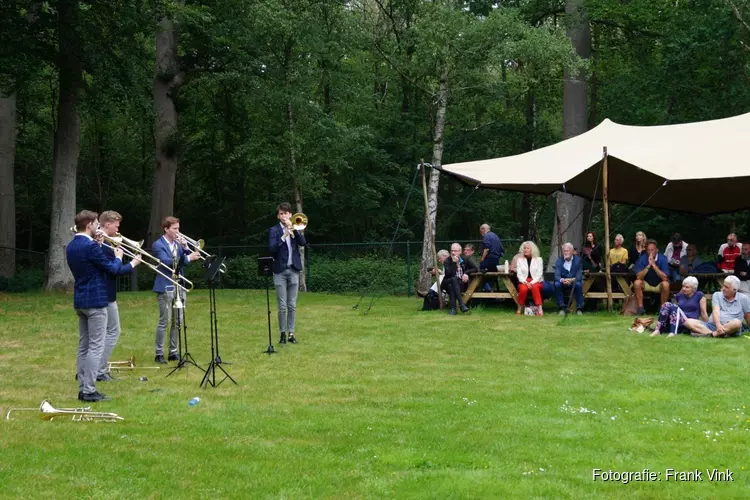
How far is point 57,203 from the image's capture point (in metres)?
20.4

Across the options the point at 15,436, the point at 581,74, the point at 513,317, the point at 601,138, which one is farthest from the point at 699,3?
the point at 15,436

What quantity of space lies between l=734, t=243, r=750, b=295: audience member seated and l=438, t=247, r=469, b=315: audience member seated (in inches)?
181

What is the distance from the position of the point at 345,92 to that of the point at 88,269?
58.4ft

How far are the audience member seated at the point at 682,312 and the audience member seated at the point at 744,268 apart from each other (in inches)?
105

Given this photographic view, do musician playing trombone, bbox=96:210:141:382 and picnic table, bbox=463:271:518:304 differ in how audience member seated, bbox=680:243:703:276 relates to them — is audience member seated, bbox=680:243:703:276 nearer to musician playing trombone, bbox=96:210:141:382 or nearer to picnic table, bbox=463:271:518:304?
picnic table, bbox=463:271:518:304

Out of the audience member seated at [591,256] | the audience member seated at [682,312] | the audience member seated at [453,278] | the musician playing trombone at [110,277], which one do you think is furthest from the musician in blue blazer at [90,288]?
the audience member seated at [591,256]

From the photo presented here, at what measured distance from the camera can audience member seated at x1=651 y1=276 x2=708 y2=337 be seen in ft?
38.5

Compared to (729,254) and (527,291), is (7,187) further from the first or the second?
(729,254)

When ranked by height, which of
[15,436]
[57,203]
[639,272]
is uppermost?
[57,203]

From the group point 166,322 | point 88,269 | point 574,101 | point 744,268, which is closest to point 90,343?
point 88,269

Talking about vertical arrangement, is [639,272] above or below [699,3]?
below

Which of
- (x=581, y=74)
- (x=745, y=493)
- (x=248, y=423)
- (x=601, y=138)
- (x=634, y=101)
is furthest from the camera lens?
(x=634, y=101)

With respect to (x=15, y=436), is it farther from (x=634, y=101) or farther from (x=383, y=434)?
(x=634, y=101)

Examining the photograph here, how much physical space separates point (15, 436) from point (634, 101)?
21.1m
